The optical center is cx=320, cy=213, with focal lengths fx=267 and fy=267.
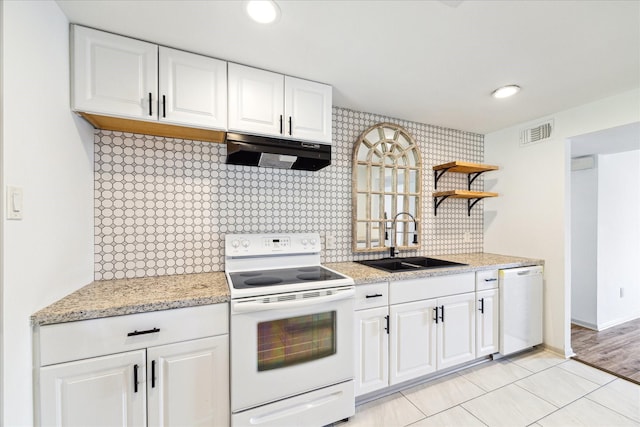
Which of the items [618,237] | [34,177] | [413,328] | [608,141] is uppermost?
[608,141]

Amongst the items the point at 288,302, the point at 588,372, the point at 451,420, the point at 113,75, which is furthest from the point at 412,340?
the point at 113,75

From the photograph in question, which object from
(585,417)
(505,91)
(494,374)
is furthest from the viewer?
(494,374)

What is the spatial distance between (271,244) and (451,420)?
163 centimetres

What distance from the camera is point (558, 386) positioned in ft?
6.64

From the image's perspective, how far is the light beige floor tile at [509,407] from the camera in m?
1.68

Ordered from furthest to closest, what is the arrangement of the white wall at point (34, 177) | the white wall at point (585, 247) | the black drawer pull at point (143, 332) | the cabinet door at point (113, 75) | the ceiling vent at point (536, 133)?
the white wall at point (585, 247) < the ceiling vent at point (536, 133) < the cabinet door at point (113, 75) < the black drawer pull at point (143, 332) < the white wall at point (34, 177)

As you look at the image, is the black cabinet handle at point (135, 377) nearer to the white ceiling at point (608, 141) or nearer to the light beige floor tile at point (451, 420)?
the light beige floor tile at point (451, 420)

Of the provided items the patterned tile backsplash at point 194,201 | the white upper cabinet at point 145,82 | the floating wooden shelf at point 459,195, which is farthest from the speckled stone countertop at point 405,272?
the white upper cabinet at point 145,82

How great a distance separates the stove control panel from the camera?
189 cm

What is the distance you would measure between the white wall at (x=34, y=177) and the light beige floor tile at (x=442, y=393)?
2083mm

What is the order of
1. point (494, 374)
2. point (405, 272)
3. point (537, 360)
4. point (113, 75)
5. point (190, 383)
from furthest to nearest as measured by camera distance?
1. point (537, 360)
2. point (494, 374)
3. point (405, 272)
4. point (113, 75)
5. point (190, 383)

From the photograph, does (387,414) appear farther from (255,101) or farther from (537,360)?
(255,101)

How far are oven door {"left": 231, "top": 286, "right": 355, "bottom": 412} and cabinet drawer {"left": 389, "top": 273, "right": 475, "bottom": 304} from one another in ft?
1.38

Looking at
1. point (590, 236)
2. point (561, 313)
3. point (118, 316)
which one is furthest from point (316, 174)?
point (590, 236)
